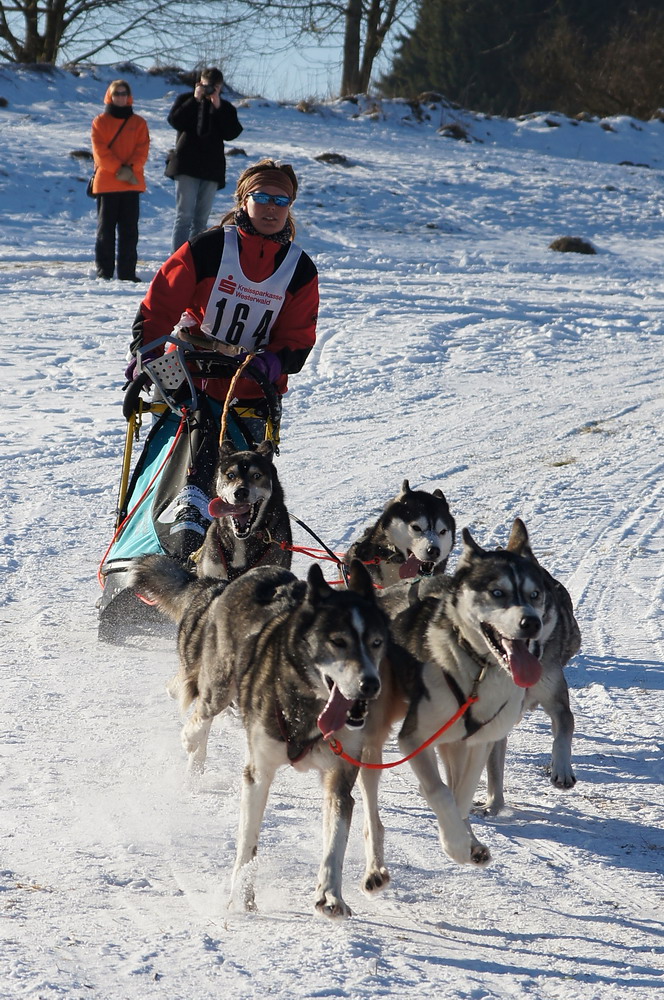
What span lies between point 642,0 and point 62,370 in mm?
25236

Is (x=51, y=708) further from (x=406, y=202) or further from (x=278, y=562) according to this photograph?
(x=406, y=202)

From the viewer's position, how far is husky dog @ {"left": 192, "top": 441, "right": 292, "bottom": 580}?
4406 millimetres

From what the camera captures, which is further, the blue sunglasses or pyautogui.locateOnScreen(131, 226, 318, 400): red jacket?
pyautogui.locateOnScreen(131, 226, 318, 400): red jacket

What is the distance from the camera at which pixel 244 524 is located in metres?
4.46

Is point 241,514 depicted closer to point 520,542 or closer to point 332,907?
point 520,542

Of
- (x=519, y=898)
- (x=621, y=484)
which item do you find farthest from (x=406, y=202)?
(x=519, y=898)

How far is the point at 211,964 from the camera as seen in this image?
8.21 ft

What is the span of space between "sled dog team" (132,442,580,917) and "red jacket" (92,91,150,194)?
7695mm

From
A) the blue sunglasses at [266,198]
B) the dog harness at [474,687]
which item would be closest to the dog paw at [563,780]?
the dog harness at [474,687]

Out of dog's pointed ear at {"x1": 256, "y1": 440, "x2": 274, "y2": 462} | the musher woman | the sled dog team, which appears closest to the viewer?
the sled dog team

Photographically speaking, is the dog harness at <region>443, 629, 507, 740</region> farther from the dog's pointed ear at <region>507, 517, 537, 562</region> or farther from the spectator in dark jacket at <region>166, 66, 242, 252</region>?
the spectator in dark jacket at <region>166, 66, 242, 252</region>

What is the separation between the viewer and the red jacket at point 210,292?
16.0 ft

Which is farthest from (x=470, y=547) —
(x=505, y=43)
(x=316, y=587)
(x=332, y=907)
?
(x=505, y=43)

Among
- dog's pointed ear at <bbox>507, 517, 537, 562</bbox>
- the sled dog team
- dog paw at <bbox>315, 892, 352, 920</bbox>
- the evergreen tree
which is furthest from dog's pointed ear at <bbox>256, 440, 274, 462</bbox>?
the evergreen tree
